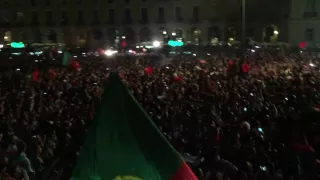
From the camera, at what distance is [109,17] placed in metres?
68.3

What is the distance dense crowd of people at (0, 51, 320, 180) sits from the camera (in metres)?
8.81

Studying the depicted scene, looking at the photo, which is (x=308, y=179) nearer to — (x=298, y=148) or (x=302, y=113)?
(x=298, y=148)

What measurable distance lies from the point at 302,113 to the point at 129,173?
238 inches

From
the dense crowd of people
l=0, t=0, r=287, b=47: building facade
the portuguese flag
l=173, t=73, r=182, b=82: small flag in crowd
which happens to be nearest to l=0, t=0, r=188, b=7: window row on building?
l=0, t=0, r=287, b=47: building facade

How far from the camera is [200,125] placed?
34.8 ft

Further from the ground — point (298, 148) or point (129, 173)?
point (129, 173)

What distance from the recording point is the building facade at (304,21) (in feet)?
198

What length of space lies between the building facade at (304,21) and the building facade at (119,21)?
340cm

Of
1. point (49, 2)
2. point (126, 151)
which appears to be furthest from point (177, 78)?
point (49, 2)

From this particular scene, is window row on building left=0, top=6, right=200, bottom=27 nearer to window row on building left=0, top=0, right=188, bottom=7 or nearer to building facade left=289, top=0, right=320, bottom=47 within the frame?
window row on building left=0, top=0, right=188, bottom=7

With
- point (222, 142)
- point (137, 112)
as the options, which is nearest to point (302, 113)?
point (222, 142)

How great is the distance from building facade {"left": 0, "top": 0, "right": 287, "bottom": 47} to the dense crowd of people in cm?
4915

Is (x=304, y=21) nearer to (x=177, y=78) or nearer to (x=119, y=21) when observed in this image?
(x=119, y=21)

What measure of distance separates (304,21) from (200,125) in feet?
173
